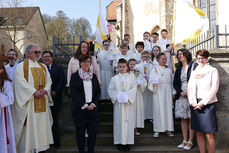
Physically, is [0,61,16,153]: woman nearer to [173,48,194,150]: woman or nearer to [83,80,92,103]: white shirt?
[83,80,92,103]: white shirt

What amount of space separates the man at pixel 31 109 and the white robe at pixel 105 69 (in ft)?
7.86

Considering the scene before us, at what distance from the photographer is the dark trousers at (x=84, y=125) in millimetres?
4574

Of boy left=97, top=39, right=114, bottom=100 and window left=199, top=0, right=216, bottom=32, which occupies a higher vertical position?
window left=199, top=0, right=216, bottom=32

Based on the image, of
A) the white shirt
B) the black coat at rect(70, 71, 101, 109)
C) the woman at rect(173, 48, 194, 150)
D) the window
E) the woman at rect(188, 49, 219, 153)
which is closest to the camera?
the woman at rect(188, 49, 219, 153)

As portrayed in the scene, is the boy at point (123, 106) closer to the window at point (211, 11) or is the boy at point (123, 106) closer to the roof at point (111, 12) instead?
the window at point (211, 11)

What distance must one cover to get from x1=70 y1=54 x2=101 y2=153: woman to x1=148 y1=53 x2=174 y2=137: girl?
5.27ft

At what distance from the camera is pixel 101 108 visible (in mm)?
6633

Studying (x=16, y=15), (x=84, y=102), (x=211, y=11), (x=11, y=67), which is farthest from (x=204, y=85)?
(x=16, y=15)

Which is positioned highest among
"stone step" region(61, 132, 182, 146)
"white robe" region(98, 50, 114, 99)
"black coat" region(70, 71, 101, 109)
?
"white robe" region(98, 50, 114, 99)

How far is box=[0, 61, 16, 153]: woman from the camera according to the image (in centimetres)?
405

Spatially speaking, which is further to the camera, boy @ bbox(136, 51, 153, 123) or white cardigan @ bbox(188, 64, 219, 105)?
boy @ bbox(136, 51, 153, 123)

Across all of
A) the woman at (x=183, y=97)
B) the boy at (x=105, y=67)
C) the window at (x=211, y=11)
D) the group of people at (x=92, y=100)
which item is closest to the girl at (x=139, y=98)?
the group of people at (x=92, y=100)

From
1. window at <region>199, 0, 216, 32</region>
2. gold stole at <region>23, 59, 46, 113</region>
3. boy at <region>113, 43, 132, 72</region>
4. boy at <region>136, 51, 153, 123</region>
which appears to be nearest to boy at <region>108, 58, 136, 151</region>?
boy at <region>136, 51, 153, 123</region>

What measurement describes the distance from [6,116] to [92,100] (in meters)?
1.63
